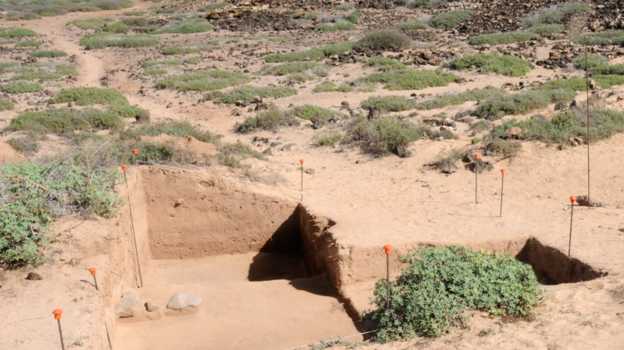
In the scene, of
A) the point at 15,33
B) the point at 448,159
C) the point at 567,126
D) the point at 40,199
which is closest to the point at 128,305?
the point at 40,199

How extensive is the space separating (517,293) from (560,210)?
3649 mm

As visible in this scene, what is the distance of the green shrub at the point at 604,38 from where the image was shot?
2324 cm

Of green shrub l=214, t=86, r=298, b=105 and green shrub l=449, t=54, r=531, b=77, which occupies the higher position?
green shrub l=449, t=54, r=531, b=77

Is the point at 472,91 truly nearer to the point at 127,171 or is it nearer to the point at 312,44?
the point at 127,171

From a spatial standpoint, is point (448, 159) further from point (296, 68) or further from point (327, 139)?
point (296, 68)

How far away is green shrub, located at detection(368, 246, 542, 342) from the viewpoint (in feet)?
20.4

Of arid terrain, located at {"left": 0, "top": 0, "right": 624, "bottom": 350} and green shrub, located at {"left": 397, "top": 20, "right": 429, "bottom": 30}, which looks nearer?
arid terrain, located at {"left": 0, "top": 0, "right": 624, "bottom": 350}

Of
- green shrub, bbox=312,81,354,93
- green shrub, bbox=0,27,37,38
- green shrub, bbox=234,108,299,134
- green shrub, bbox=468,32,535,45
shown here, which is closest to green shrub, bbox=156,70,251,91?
green shrub, bbox=312,81,354,93

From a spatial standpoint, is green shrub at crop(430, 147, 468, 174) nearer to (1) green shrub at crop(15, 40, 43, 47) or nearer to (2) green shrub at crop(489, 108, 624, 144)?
(2) green shrub at crop(489, 108, 624, 144)

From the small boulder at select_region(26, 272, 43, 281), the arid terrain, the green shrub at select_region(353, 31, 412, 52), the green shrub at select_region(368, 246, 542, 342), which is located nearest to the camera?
the green shrub at select_region(368, 246, 542, 342)

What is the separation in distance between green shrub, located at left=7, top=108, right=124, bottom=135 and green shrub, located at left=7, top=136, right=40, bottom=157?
4.32 ft

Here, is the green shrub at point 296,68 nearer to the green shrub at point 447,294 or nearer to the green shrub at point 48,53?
the green shrub at point 48,53

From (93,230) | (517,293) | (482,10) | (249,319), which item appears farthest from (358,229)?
(482,10)

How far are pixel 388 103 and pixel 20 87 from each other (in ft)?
40.8
